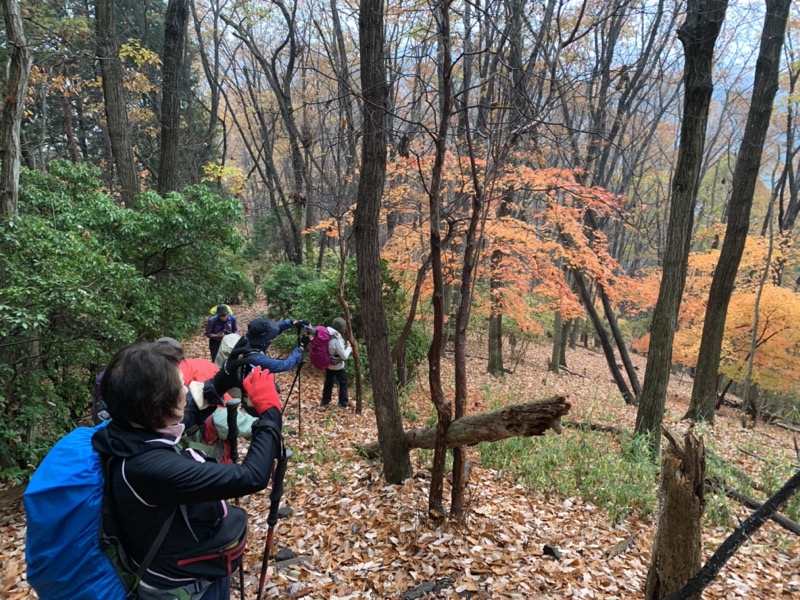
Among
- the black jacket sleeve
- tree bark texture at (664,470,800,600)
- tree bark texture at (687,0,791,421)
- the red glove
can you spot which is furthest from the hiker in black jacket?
tree bark texture at (687,0,791,421)

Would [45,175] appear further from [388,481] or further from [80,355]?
[388,481]

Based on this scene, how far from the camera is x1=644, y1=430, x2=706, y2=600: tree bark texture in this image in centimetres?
229

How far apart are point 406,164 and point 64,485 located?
27.2 ft

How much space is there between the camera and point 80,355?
4.52m

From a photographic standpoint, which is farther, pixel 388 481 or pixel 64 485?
pixel 388 481

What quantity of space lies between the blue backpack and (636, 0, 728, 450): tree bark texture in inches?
268

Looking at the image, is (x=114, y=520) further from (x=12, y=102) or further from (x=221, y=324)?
(x=221, y=324)

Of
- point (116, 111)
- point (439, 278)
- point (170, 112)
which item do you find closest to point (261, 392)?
point (439, 278)

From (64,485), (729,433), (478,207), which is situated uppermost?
(478,207)

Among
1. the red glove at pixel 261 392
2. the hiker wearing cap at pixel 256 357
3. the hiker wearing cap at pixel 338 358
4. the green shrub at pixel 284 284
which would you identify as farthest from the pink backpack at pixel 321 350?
the green shrub at pixel 284 284

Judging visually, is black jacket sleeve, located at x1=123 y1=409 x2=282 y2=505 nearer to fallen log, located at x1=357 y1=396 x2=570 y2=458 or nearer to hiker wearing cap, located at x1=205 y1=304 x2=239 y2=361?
fallen log, located at x1=357 y1=396 x2=570 y2=458

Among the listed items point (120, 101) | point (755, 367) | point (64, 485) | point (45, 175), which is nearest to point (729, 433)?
point (755, 367)

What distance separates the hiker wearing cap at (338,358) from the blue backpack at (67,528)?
232 inches

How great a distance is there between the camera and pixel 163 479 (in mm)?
1474
